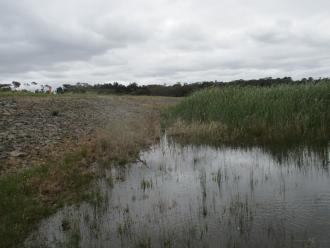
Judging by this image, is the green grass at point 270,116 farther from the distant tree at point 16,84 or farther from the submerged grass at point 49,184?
the distant tree at point 16,84

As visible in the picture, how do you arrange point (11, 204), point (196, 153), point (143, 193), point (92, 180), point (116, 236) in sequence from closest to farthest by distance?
point (116, 236) < point (11, 204) < point (143, 193) < point (92, 180) < point (196, 153)

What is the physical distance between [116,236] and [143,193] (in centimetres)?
194

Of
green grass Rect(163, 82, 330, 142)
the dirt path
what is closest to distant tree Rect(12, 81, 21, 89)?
the dirt path

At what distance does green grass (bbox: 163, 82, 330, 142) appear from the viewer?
12.5m

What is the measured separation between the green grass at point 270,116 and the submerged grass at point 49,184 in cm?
389

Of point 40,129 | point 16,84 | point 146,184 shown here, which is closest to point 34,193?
point 146,184

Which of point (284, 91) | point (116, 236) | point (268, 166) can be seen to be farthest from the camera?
point (284, 91)

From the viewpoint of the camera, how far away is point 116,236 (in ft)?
16.3

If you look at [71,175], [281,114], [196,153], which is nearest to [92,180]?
[71,175]

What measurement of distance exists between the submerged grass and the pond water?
0.28 metres

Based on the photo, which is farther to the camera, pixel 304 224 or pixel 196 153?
pixel 196 153

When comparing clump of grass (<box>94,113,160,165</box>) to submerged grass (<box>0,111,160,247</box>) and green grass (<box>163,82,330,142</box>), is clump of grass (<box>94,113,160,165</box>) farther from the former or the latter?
green grass (<box>163,82,330,142</box>)

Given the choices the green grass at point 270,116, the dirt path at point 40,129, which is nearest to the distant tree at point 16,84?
the dirt path at point 40,129

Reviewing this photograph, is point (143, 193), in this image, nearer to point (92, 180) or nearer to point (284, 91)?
point (92, 180)
